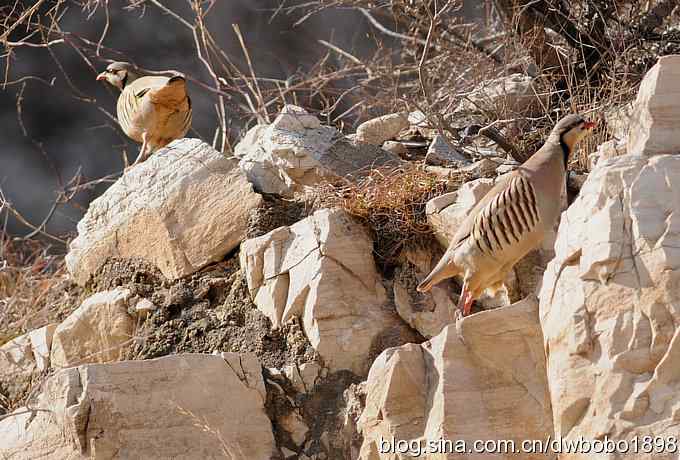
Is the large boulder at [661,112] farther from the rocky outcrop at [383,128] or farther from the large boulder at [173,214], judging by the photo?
the rocky outcrop at [383,128]

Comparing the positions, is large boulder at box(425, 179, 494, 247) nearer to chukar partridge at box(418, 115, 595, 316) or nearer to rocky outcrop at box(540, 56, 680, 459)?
chukar partridge at box(418, 115, 595, 316)

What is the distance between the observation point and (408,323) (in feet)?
16.4

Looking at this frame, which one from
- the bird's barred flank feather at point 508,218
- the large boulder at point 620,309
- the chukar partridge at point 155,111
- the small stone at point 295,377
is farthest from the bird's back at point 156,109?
the large boulder at point 620,309

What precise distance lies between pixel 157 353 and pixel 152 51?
4788 millimetres

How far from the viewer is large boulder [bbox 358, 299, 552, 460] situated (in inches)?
147

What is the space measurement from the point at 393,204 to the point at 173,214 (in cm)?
120

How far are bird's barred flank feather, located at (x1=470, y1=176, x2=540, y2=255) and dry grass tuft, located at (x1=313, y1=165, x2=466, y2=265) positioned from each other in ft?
2.25

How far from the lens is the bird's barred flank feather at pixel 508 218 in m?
4.57

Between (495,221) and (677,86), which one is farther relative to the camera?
(495,221)

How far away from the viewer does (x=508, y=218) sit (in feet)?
15.0

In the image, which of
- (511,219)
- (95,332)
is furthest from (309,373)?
(95,332)

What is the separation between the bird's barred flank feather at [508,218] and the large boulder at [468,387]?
2.38 feet

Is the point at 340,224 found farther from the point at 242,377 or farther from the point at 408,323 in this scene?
the point at 242,377

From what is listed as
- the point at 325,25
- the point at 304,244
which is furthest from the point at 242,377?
the point at 325,25
